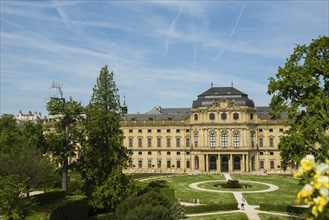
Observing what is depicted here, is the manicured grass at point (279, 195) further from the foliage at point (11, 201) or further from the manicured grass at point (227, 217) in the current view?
the foliage at point (11, 201)

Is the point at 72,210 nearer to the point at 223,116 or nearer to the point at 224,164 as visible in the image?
the point at 224,164

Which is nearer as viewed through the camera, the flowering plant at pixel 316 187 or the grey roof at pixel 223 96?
the flowering plant at pixel 316 187

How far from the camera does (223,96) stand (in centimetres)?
8350

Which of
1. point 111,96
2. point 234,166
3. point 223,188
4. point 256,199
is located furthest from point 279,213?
point 234,166

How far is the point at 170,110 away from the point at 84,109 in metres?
59.1

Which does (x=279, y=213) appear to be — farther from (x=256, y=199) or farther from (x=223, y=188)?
(x=223, y=188)

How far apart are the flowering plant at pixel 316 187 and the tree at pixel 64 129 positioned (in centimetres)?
3546

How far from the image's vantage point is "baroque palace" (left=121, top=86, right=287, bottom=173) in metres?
81.9

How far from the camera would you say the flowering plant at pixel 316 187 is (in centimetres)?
614

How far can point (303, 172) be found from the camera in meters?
7.04

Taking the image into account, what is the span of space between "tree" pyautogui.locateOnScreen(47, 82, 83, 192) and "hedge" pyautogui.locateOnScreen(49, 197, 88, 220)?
22.4 feet

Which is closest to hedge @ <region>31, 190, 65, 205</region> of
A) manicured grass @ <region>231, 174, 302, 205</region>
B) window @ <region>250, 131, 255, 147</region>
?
manicured grass @ <region>231, 174, 302, 205</region>

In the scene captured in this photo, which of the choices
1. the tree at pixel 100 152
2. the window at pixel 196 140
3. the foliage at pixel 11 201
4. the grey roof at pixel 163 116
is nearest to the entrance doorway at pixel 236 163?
the window at pixel 196 140

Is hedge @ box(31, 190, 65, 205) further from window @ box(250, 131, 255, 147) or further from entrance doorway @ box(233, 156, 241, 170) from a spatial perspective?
window @ box(250, 131, 255, 147)
